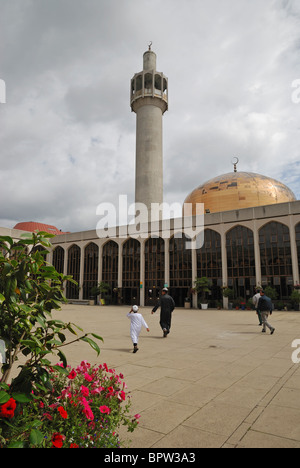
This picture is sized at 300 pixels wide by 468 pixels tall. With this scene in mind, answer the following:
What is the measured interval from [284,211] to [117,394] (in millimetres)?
30066

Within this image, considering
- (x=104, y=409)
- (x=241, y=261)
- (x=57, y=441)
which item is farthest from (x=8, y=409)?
(x=241, y=261)

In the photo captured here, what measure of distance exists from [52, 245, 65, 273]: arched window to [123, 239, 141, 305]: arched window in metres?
12.1

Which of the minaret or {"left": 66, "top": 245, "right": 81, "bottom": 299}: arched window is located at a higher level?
the minaret

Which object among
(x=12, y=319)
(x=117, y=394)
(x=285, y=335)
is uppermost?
(x=12, y=319)

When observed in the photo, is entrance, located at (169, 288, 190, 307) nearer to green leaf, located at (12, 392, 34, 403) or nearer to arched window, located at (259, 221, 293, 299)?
arched window, located at (259, 221, 293, 299)

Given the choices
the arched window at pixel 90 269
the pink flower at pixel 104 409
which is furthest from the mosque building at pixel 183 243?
the pink flower at pixel 104 409

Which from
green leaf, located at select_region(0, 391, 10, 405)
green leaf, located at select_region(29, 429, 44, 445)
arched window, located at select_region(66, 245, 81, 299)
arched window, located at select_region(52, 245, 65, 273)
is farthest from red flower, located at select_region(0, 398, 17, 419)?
arched window, located at select_region(52, 245, 65, 273)

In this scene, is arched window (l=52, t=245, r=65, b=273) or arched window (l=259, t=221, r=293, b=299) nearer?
arched window (l=259, t=221, r=293, b=299)

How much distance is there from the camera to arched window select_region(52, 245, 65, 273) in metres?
46.2

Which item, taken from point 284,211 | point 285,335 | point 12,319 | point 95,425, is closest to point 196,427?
point 95,425

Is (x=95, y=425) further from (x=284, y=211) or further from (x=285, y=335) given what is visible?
(x=284, y=211)

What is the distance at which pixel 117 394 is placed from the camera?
3221 mm

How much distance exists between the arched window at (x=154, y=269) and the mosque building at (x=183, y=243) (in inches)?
4.6

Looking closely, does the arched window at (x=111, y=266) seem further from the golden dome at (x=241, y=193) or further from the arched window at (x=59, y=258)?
the golden dome at (x=241, y=193)
